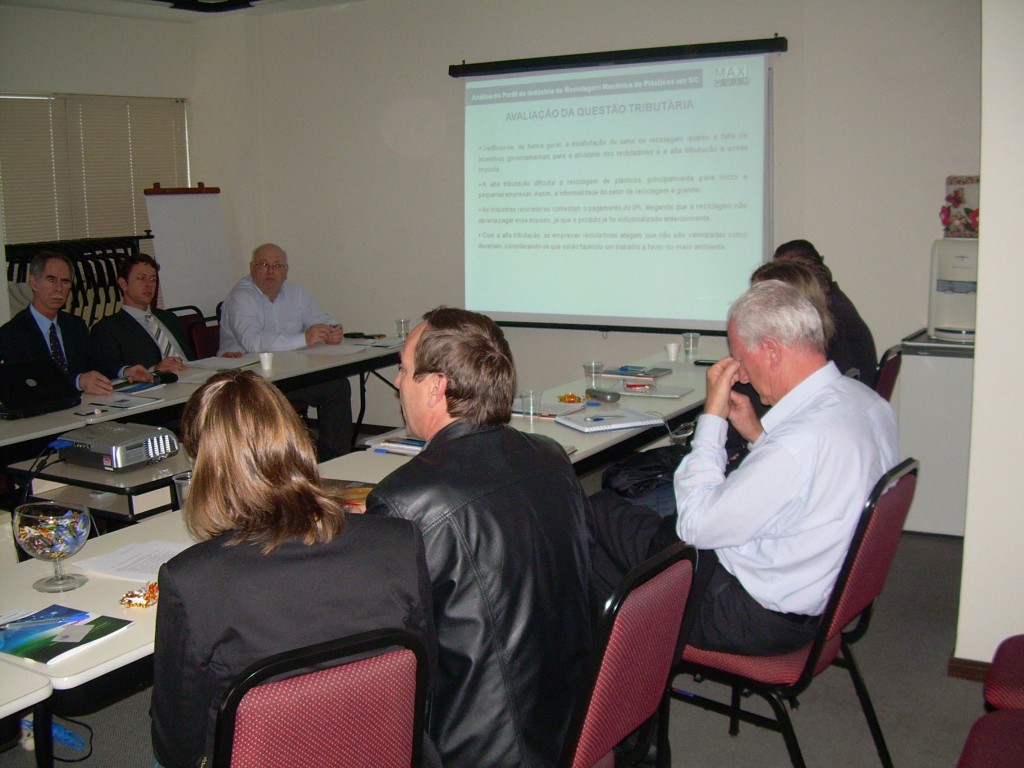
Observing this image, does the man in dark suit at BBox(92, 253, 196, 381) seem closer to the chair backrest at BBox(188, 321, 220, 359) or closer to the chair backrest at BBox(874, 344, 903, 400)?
the chair backrest at BBox(188, 321, 220, 359)

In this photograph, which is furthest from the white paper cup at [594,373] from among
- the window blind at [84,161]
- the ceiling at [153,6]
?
the window blind at [84,161]

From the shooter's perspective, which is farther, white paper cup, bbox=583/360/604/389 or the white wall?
white paper cup, bbox=583/360/604/389

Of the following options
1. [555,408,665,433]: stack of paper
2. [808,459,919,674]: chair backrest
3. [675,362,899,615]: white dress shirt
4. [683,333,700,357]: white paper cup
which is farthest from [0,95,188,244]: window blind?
[808,459,919,674]: chair backrest

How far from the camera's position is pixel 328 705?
4.39 feet

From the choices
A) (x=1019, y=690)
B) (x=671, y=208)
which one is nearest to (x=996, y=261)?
(x=1019, y=690)

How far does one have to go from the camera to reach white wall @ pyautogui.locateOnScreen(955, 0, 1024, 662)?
108 inches

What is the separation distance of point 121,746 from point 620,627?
1877mm

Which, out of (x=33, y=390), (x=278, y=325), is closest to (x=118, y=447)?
(x=33, y=390)

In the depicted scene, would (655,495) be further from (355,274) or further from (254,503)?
(355,274)

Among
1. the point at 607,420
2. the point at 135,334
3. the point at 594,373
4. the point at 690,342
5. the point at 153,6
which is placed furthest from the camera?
the point at 153,6

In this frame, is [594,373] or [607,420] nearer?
[607,420]

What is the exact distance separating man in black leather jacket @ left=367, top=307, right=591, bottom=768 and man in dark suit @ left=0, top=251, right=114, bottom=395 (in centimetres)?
311

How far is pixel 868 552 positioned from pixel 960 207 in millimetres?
3189

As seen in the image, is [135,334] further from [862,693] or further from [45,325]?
[862,693]
